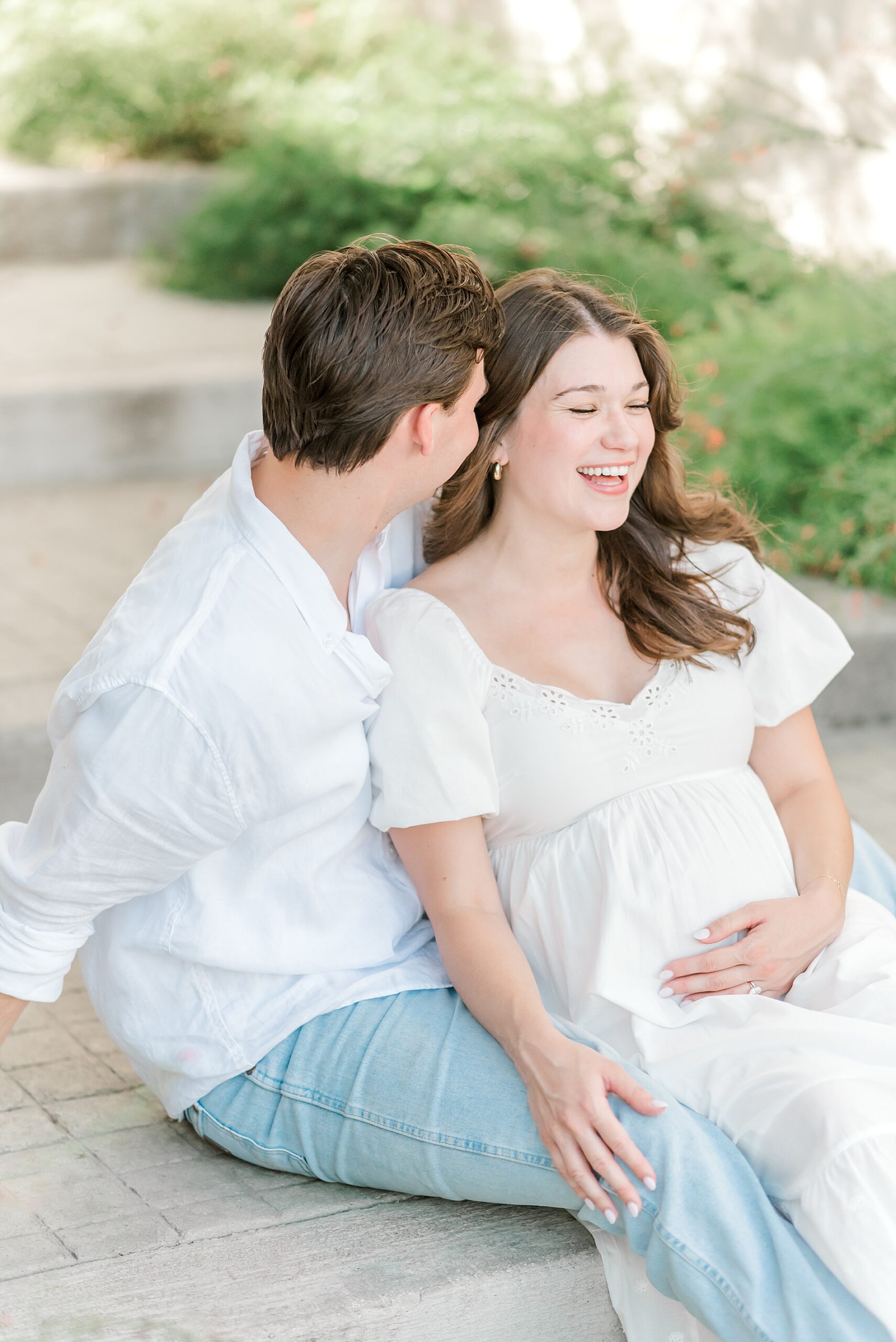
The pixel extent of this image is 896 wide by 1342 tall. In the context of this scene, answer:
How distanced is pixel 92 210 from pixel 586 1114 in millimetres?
8163

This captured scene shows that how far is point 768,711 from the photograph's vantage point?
8.57 ft

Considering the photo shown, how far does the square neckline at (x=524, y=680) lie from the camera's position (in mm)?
2410

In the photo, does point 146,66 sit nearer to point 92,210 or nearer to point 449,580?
point 92,210

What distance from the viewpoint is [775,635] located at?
263 cm

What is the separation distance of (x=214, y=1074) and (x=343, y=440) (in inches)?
37.0

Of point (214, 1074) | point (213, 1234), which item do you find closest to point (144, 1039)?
point (214, 1074)

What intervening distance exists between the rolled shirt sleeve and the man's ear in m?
0.50

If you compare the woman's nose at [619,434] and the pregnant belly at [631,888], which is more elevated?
the woman's nose at [619,434]

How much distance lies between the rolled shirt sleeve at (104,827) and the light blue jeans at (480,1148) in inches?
14.4

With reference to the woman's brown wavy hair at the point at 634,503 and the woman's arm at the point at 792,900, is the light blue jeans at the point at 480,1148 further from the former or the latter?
the woman's brown wavy hair at the point at 634,503

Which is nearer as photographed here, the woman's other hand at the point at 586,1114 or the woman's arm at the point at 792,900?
the woman's other hand at the point at 586,1114

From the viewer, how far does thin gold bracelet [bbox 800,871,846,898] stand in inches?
95.3

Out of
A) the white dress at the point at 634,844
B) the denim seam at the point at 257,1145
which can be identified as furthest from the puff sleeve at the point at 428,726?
the denim seam at the point at 257,1145

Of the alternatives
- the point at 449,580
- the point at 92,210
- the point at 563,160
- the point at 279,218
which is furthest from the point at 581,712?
the point at 92,210
